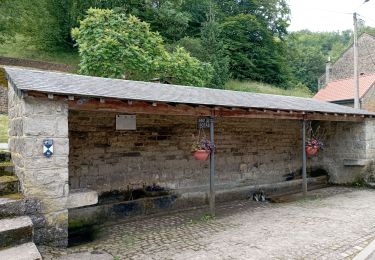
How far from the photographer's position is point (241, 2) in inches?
1257

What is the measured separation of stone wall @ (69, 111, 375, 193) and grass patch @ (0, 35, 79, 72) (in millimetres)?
18468

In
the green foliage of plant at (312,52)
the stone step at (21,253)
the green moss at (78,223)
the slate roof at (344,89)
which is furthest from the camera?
the green foliage of plant at (312,52)

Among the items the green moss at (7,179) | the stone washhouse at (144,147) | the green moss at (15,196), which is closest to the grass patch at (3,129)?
the stone washhouse at (144,147)

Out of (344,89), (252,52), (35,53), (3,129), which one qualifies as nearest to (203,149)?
(3,129)

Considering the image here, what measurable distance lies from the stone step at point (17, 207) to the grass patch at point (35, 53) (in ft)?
69.4

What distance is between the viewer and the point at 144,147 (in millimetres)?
6891

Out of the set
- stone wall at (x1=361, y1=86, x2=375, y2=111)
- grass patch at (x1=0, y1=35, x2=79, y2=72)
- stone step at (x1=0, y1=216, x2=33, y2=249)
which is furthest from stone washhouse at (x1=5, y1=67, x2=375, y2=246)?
grass patch at (x1=0, y1=35, x2=79, y2=72)

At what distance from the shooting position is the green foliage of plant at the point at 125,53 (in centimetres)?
1374

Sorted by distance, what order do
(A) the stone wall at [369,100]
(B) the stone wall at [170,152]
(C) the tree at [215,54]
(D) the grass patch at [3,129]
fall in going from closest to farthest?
1. (B) the stone wall at [170,152]
2. (D) the grass patch at [3,129]
3. (A) the stone wall at [369,100]
4. (C) the tree at [215,54]

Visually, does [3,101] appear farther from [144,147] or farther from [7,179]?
[7,179]

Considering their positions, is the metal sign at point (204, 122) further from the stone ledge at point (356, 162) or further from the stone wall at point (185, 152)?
the stone ledge at point (356, 162)

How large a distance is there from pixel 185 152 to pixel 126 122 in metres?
1.70

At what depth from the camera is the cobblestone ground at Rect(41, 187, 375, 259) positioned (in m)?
4.25

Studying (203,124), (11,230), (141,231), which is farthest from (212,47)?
(11,230)
